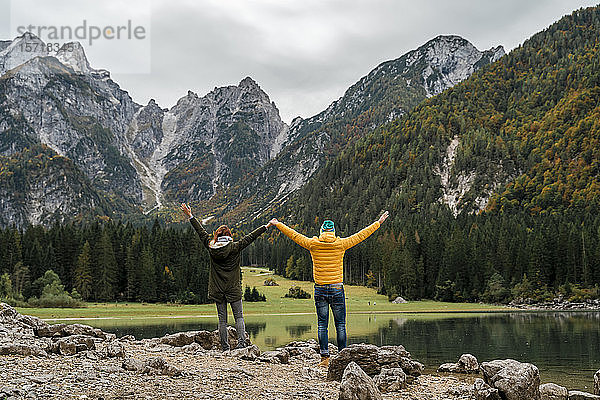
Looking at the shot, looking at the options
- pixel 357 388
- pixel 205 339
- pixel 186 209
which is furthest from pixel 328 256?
pixel 205 339

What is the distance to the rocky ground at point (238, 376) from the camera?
965cm

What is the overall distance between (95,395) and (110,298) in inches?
3007

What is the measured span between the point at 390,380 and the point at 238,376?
11.9 feet

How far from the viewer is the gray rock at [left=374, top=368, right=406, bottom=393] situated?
12078 mm

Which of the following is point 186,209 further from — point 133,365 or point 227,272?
point 133,365

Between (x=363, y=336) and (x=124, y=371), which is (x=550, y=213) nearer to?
(x=363, y=336)

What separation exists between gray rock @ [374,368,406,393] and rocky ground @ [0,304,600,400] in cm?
2

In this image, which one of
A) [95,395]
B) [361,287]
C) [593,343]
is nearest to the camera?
[95,395]

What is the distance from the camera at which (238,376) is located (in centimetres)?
1196

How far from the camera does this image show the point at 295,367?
15086 millimetres

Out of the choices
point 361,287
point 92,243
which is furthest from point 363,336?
point 361,287

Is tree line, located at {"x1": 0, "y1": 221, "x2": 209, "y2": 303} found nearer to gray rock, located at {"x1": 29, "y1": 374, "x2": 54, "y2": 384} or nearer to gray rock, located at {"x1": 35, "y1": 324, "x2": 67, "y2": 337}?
gray rock, located at {"x1": 35, "y1": 324, "x2": 67, "y2": 337}

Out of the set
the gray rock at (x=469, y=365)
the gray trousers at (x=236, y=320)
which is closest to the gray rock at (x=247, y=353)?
the gray trousers at (x=236, y=320)

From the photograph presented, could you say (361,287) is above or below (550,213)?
below
